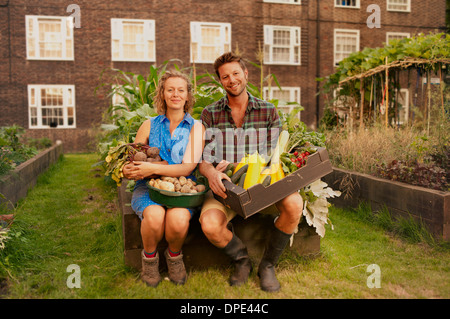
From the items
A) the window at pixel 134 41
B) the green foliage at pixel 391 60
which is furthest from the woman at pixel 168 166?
the window at pixel 134 41

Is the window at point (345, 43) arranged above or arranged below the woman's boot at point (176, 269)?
above

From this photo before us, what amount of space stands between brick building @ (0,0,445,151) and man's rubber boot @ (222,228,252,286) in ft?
39.7

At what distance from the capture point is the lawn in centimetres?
236

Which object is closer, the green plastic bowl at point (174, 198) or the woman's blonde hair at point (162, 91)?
the green plastic bowl at point (174, 198)

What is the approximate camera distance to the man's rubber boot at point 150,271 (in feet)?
7.93

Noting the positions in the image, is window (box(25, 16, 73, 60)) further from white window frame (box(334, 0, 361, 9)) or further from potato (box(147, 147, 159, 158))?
potato (box(147, 147, 159, 158))

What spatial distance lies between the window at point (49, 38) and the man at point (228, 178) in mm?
13333

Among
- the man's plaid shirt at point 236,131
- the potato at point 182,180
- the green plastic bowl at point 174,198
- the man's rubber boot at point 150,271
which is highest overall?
the man's plaid shirt at point 236,131

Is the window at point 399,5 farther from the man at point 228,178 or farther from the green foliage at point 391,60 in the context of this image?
the man at point 228,178

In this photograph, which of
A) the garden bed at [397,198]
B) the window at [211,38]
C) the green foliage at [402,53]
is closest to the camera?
the garden bed at [397,198]

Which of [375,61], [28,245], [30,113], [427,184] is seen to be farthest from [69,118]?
[427,184]

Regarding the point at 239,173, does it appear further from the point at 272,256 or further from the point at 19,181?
the point at 19,181

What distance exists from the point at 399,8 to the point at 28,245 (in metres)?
17.4

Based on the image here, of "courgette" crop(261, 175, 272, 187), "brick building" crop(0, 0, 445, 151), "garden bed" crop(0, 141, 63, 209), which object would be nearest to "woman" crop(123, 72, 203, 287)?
"courgette" crop(261, 175, 272, 187)
